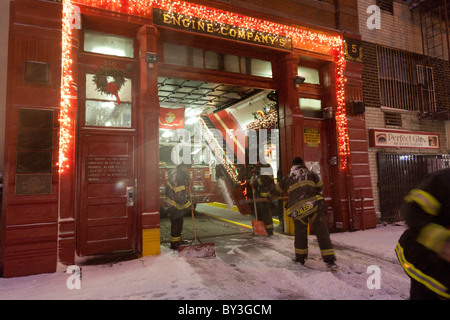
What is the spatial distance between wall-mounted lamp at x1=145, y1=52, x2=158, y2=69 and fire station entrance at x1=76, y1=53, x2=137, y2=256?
1.50 ft

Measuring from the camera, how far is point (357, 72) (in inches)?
333

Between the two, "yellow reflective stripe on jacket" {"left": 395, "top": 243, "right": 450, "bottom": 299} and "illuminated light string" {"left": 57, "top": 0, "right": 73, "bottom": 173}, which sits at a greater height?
"illuminated light string" {"left": 57, "top": 0, "right": 73, "bottom": 173}

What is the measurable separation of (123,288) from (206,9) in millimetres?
6287

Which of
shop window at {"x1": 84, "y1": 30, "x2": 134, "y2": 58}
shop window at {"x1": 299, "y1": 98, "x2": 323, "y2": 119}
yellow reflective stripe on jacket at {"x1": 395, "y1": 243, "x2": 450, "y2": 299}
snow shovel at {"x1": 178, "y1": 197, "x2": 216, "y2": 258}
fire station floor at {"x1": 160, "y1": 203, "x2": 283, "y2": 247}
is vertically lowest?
fire station floor at {"x1": 160, "y1": 203, "x2": 283, "y2": 247}

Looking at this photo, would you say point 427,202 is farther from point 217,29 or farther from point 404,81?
point 404,81

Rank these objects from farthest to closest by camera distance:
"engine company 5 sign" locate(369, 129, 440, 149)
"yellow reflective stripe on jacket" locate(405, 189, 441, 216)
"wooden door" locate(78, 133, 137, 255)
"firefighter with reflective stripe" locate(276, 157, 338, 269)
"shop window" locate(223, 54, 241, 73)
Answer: "engine company 5 sign" locate(369, 129, 440, 149) → "shop window" locate(223, 54, 241, 73) → "wooden door" locate(78, 133, 137, 255) → "firefighter with reflective stripe" locate(276, 157, 338, 269) → "yellow reflective stripe on jacket" locate(405, 189, 441, 216)

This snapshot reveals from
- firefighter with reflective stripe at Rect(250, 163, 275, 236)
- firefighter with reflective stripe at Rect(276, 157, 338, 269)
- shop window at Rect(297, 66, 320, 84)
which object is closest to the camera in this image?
firefighter with reflective stripe at Rect(276, 157, 338, 269)

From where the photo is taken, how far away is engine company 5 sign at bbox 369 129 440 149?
336 inches

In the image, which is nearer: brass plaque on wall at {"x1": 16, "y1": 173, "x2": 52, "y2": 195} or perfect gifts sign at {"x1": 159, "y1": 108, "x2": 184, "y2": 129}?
brass plaque on wall at {"x1": 16, "y1": 173, "x2": 52, "y2": 195}

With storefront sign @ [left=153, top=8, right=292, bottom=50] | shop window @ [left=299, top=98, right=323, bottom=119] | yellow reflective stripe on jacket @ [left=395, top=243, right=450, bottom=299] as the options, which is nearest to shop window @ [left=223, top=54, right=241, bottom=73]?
storefront sign @ [left=153, top=8, right=292, bottom=50]

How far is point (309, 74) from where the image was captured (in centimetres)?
838

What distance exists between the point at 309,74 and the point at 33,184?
7.70m

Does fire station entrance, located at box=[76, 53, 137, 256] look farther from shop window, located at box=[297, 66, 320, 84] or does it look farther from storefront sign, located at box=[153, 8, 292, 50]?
shop window, located at box=[297, 66, 320, 84]
